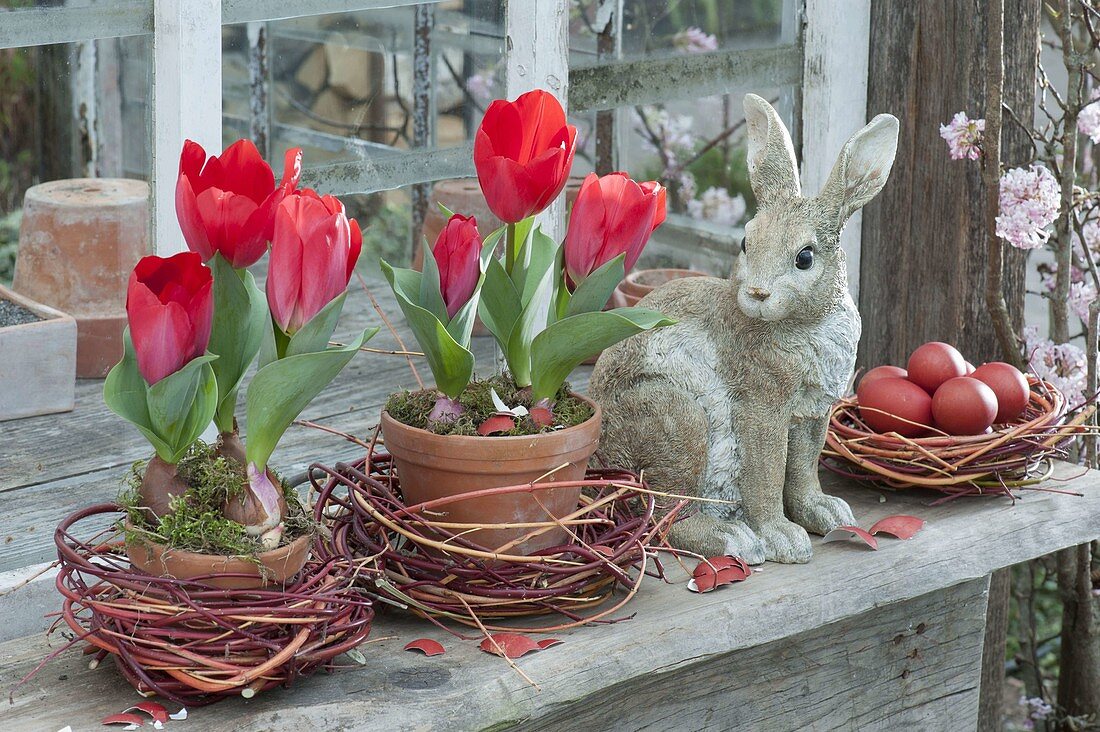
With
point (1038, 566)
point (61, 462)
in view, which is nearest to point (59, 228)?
point (61, 462)

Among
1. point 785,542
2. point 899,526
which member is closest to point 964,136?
point 899,526

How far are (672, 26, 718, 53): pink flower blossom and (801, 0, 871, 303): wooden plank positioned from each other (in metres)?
0.17

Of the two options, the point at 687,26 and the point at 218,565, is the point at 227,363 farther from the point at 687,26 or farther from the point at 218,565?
the point at 687,26

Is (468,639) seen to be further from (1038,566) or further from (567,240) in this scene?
(1038,566)

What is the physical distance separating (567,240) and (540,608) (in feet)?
1.18

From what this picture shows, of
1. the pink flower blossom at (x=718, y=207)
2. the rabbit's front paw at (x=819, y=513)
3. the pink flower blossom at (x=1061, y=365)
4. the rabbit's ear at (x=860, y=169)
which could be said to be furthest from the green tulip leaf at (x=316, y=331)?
the pink flower blossom at (x=1061, y=365)

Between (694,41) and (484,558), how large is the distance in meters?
0.96

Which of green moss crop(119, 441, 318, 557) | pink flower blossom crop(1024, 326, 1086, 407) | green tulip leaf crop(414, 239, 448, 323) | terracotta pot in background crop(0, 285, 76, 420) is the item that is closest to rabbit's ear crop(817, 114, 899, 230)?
green tulip leaf crop(414, 239, 448, 323)

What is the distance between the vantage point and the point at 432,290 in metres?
1.15

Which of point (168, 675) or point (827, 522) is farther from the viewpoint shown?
point (827, 522)

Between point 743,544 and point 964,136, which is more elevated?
point 964,136

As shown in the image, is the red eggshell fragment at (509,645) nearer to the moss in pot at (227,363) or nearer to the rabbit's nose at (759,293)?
the moss in pot at (227,363)

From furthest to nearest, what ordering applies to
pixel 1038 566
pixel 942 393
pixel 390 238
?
pixel 1038 566 → pixel 390 238 → pixel 942 393

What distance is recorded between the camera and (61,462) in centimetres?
156
